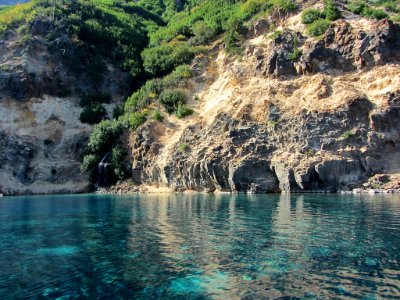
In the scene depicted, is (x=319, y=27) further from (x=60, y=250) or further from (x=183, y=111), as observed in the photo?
(x=60, y=250)

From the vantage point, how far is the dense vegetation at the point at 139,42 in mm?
53125

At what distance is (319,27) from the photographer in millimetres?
49594

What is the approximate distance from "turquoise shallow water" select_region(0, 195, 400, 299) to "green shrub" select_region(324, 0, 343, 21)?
109 feet

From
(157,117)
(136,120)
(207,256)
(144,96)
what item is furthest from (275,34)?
(207,256)

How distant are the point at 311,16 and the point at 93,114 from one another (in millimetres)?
31224

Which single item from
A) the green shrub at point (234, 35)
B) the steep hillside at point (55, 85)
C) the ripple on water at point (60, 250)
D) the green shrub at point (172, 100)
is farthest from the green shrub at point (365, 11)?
the ripple on water at point (60, 250)

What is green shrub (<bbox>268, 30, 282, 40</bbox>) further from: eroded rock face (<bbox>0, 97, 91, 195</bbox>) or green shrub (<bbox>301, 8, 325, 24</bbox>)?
eroded rock face (<bbox>0, 97, 91, 195</bbox>)

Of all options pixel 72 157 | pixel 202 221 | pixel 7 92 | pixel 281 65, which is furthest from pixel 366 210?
pixel 7 92

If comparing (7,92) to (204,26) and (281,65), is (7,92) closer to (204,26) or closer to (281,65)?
(204,26)

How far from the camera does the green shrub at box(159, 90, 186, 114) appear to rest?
53438 mm

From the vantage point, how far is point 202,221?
21.8m

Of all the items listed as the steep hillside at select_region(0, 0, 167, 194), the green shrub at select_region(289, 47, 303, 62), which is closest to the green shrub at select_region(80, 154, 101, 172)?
the steep hillside at select_region(0, 0, 167, 194)

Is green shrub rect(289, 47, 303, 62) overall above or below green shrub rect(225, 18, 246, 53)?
below

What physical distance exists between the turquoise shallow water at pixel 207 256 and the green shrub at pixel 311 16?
34.1m
